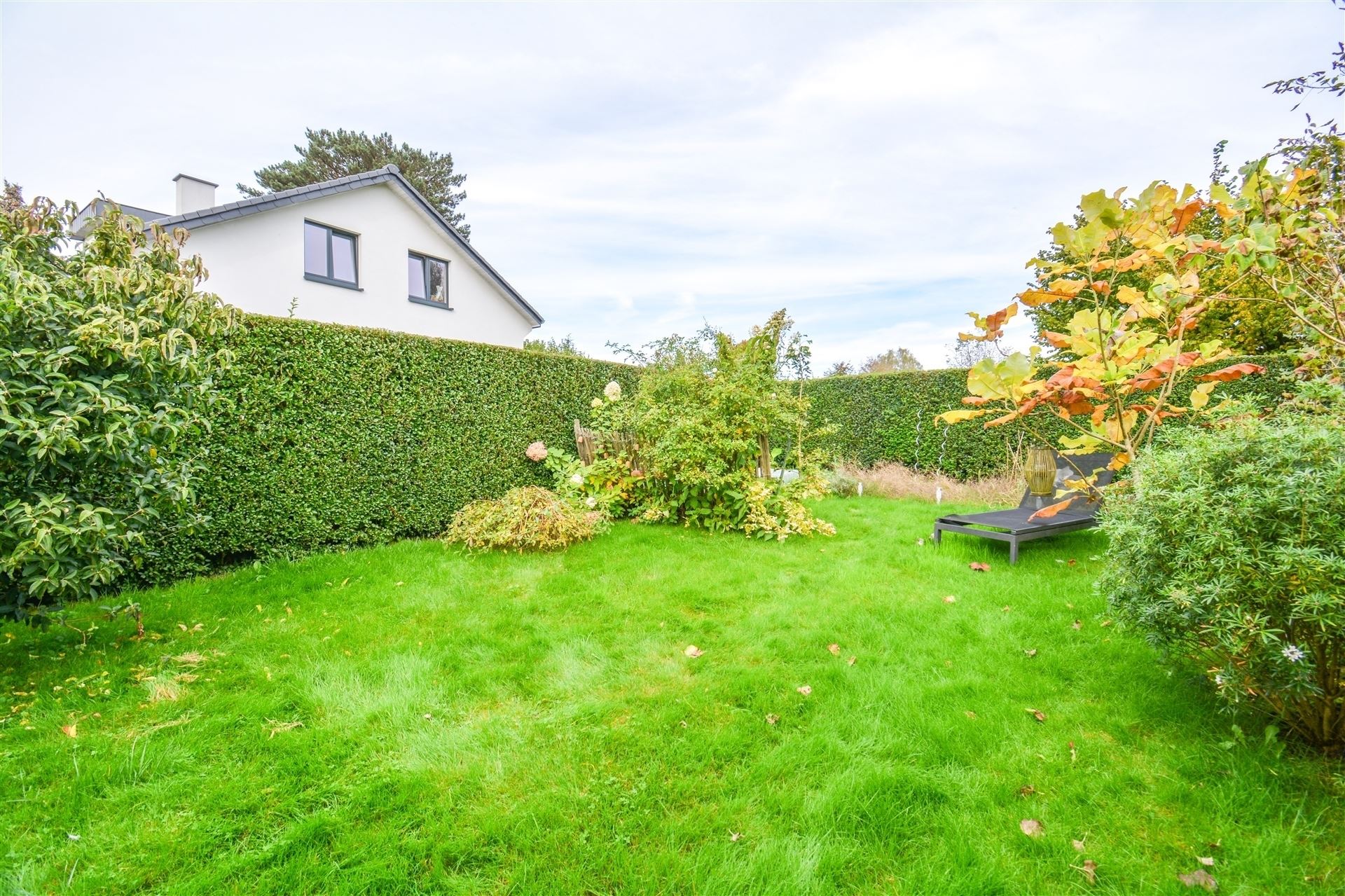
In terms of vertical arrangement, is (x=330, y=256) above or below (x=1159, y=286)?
above

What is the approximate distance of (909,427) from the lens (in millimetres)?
10312

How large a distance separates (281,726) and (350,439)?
3.45 m

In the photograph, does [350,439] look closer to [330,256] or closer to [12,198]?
[12,198]

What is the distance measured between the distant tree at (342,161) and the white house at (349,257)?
27.4 feet

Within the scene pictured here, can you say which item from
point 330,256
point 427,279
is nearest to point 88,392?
point 330,256

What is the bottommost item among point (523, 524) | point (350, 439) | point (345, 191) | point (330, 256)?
point (523, 524)

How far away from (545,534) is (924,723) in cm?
385

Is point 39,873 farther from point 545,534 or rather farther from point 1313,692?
point 1313,692

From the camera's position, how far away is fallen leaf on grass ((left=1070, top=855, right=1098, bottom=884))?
5.39 feet

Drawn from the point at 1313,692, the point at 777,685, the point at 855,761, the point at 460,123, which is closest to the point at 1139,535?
the point at 1313,692

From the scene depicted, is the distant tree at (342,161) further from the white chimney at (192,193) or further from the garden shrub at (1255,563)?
the garden shrub at (1255,563)

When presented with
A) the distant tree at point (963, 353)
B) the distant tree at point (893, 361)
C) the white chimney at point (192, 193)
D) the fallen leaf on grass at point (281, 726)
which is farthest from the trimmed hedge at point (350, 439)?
the distant tree at point (893, 361)

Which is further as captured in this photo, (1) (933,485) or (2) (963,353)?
(2) (963,353)

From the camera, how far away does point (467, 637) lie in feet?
11.4
